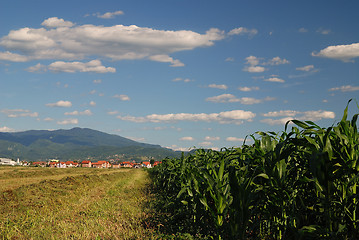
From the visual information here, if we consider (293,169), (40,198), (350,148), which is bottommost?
(40,198)

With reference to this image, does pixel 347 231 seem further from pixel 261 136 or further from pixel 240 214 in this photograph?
pixel 261 136

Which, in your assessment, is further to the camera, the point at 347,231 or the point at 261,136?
the point at 261,136

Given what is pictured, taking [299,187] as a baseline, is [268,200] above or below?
below

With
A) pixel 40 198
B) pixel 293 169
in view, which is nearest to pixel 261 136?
pixel 293 169

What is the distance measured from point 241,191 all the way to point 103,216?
666 cm

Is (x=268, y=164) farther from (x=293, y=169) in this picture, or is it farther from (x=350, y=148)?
(x=350, y=148)

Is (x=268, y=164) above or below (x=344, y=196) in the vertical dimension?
above

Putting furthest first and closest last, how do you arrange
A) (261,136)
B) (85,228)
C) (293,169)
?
(85,228) < (261,136) < (293,169)

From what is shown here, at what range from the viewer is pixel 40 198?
15695 mm

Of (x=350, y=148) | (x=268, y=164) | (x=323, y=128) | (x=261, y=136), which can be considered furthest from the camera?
(x=261, y=136)

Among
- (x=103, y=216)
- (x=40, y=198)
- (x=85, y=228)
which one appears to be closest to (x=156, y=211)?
(x=103, y=216)

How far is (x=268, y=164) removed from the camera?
17.7 feet

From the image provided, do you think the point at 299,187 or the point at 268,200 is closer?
the point at 299,187

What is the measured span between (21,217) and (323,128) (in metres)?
10.3
